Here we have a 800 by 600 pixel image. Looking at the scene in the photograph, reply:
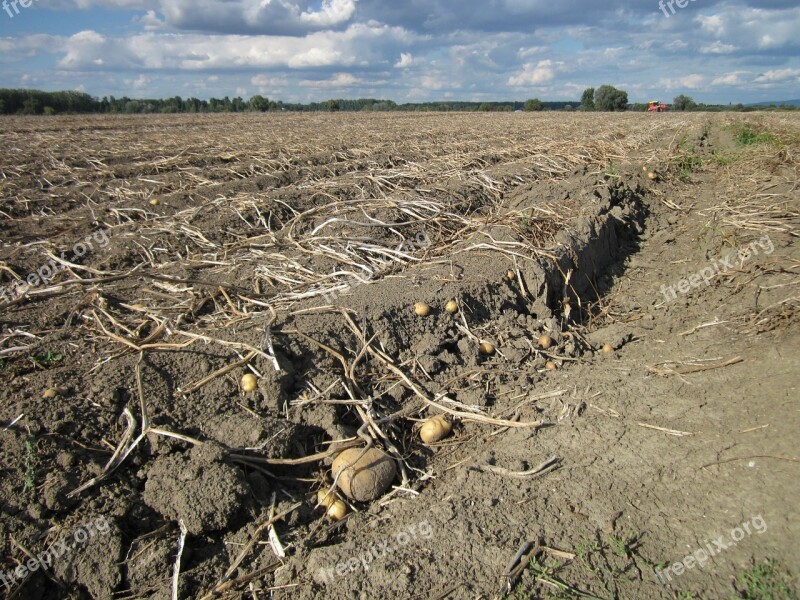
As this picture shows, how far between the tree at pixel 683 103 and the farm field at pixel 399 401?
65846 millimetres

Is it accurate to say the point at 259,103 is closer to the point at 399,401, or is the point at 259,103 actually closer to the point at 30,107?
the point at 30,107

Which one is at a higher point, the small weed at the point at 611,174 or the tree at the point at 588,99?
the tree at the point at 588,99

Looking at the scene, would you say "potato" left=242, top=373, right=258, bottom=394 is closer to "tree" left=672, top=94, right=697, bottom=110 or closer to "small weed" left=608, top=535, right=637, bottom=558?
"small weed" left=608, top=535, right=637, bottom=558

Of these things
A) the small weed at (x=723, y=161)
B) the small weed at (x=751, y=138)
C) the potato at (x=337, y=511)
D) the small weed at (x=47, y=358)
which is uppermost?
the small weed at (x=751, y=138)

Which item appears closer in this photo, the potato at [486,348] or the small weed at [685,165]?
the potato at [486,348]

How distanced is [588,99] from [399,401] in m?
72.6

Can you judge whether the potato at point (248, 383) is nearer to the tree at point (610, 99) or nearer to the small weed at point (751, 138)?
the small weed at point (751, 138)

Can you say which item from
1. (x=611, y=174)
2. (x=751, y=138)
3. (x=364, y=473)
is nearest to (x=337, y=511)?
(x=364, y=473)

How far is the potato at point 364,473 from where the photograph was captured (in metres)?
3.06

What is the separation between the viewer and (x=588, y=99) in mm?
66438

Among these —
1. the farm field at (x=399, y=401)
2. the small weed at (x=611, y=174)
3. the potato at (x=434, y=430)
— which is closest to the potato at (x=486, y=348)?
the farm field at (x=399, y=401)

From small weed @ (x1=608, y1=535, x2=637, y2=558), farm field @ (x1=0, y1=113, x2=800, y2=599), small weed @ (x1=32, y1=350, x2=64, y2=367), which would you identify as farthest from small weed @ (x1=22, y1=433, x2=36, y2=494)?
small weed @ (x1=608, y1=535, x2=637, y2=558)

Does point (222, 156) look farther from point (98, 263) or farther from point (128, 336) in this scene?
point (128, 336)

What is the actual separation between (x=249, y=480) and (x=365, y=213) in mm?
3860
